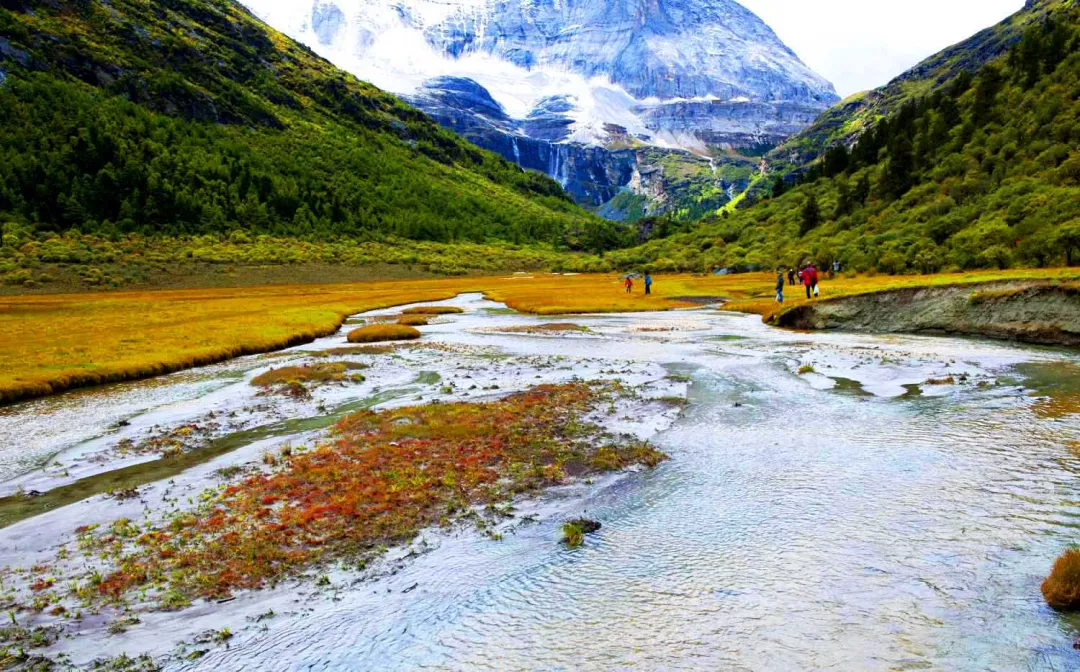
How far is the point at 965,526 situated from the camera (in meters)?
10.7

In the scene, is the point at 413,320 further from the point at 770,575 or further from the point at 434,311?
the point at 770,575

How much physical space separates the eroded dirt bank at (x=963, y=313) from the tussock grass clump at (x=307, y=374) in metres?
32.6

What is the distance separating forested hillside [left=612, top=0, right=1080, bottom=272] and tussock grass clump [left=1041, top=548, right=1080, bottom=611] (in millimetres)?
47545

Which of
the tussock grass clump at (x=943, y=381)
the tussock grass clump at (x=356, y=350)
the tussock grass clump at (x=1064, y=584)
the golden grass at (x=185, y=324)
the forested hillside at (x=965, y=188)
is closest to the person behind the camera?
the tussock grass clump at (x=1064, y=584)

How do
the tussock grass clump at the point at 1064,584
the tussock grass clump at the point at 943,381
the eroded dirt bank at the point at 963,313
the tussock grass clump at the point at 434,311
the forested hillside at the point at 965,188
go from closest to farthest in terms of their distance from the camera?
the tussock grass clump at the point at 1064,584, the tussock grass clump at the point at 943,381, the eroded dirt bank at the point at 963,313, the forested hillside at the point at 965,188, the tussock grass clump at the point at 434,311

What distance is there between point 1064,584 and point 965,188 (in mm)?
83662

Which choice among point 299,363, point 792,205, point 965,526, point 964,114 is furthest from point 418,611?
point 792,205

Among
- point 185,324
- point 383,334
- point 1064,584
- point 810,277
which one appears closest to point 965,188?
point 810,277

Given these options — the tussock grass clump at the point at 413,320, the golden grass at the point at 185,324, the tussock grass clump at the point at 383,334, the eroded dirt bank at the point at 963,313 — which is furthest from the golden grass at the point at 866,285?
the tussock grass clump at the point at 413,320

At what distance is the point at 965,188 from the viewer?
7488cm

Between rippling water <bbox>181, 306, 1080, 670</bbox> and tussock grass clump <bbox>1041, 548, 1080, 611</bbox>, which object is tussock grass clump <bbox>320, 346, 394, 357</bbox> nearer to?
rippling water <bbox>181, 306, 1080, 670</bbox>

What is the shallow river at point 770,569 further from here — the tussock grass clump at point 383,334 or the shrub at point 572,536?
the tussock grass clump at point 383,334

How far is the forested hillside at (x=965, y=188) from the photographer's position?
177 feet

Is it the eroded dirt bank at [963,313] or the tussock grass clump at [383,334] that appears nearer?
the eroded dirt bank at [963,313]
